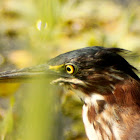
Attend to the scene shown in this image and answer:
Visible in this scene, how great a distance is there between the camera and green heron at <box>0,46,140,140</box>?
106 centimetres

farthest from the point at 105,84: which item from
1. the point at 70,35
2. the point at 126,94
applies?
the point at 70,35

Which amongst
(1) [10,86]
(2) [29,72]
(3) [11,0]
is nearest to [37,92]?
(2) [29,72]

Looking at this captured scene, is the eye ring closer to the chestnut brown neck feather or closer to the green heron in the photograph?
the green heron

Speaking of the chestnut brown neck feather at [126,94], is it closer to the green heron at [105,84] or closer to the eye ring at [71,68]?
the green heron at [105,84]

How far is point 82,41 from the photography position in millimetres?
2783

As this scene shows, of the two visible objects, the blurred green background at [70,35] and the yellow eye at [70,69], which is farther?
the blurred green background at [70,35]

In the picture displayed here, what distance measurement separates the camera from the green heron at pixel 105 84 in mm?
1057

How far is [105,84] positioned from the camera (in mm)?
1082

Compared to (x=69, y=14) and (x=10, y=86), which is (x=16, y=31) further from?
(x=10, y=86)

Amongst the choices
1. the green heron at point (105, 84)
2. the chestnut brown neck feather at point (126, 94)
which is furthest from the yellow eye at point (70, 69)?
the chestnut brown neck feather at point (126, 94)

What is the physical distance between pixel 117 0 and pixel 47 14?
3106 mm

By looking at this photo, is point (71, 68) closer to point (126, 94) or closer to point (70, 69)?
point (70, 69)

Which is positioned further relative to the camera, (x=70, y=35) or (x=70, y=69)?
(x=70, y=35)

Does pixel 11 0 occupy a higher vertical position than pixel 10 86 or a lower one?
higher
